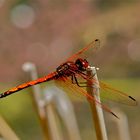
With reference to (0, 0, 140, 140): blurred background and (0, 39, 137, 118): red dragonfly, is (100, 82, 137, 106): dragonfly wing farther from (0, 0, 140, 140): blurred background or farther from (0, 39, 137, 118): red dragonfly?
(0, 0, 140, 140): blurred background

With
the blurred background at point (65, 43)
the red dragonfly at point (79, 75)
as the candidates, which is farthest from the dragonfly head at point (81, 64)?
the blurred background at point (65, 43)

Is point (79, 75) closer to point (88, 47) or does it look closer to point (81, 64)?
point (81, 64)

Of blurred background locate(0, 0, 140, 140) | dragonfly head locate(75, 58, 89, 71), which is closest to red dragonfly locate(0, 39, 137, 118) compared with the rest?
dragonfly head locate(75, 58, 89, 71)

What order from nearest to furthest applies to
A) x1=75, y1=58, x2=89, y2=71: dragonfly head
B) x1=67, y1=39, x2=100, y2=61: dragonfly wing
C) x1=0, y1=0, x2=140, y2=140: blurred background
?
1. x1=75, y1=58, x2=89, y2=71: dragonfly head
2. x1=67, y1=39, x2=100, y2=61: dragonfly wing
3. x1=0, y1=0, x2=140, y2=140: blurred background

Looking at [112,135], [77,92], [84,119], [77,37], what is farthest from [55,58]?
[77,92]

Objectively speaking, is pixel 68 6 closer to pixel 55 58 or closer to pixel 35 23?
pixel 35 23

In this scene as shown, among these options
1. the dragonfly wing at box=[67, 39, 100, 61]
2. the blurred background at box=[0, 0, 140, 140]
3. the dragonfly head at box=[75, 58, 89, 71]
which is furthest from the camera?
the blurred background at box=[0, 0, 140, 140]

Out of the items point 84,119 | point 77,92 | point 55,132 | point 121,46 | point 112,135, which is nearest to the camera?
point 55,132
